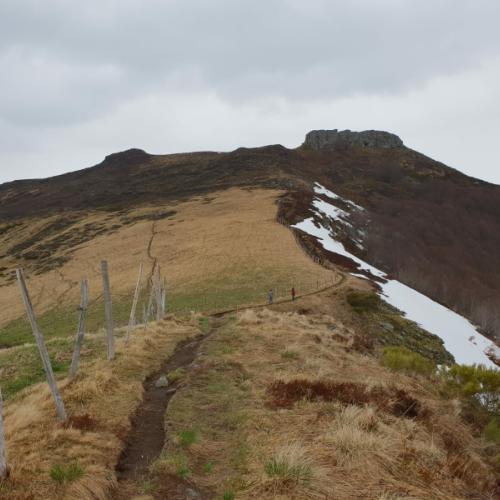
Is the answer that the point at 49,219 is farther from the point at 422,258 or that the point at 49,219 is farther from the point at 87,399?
the point at 87,399

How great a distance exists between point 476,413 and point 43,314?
41.2 metres

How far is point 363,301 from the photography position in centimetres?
3541

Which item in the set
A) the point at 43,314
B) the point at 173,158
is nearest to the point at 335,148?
the point at 173,158

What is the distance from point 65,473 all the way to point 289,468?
3.45 m

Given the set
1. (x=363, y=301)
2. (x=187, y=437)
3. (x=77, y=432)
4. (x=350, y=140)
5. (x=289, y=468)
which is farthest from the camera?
(x=350, y=140)

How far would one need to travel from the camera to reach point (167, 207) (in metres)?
94.5

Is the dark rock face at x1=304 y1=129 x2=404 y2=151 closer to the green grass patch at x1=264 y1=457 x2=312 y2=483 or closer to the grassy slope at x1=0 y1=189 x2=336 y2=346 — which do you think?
the grassy slope at x1=0 y1=189 x2=336 y2=346

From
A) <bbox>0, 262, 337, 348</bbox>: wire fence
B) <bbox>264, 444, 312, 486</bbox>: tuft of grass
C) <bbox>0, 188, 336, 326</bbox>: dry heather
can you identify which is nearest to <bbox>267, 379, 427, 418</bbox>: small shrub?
<bbox>264, 444, 312, 486</bbox>: tuft of grass

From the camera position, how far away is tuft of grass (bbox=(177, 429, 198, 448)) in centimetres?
871

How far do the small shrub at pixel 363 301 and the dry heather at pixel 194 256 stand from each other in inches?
192

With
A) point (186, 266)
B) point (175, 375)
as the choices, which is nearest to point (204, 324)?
point (175, 375)

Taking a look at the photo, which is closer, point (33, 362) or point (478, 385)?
point (478, 385)

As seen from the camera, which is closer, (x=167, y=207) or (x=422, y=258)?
(x=422, y=258)

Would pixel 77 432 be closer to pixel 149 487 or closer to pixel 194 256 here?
pixel 149 487
